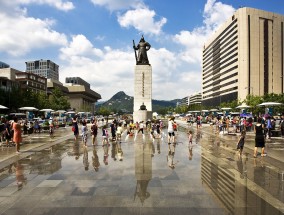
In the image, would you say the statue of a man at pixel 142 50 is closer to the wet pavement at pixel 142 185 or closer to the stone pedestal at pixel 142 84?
the stone pedestal at pixel 142 84

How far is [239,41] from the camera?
118 metres

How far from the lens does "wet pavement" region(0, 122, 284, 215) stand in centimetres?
661

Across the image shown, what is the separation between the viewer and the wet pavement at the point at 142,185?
260 inches

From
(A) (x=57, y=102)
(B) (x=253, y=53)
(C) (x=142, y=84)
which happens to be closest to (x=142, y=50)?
(C) (x=142, y=84)

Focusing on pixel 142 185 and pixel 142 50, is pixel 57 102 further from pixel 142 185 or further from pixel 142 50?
pixel 142 185

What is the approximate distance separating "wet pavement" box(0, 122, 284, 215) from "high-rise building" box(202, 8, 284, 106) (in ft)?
351

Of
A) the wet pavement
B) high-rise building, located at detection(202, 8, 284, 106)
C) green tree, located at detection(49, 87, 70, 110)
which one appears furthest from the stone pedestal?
high-rise building, located at detection(202, 8, 284, 106)

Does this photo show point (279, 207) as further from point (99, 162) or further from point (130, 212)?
point (99, 162)

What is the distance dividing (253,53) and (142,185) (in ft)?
397

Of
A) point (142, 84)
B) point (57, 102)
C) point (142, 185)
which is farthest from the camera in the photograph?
point (57, 102)

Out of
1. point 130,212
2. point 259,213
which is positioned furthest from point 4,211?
point 259,213

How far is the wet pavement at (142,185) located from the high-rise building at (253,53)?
351ft

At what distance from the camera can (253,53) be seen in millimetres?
118500

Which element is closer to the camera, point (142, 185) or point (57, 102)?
point (142, 185)
